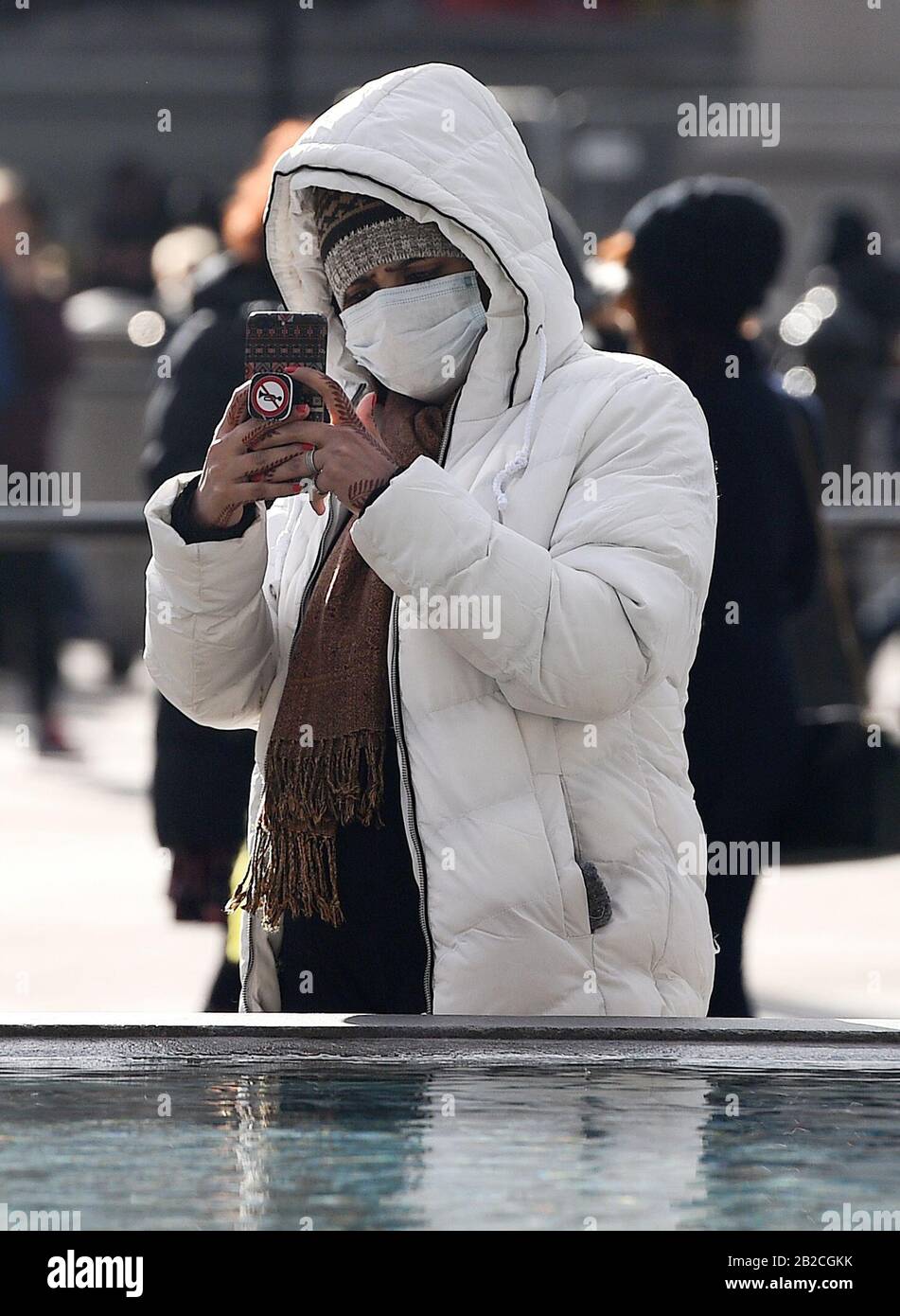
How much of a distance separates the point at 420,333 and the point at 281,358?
327 mm

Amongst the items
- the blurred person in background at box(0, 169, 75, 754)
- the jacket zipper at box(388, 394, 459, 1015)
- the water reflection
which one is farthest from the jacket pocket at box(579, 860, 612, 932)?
the blurred person in background at box(0, 169, 75, 754)

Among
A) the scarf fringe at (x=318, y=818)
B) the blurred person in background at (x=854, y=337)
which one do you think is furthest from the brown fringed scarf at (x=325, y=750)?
the blurred person in background at (x=854, y=337)

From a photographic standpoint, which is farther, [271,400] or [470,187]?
[470,187]

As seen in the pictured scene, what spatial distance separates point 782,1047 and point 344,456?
0.92 metres

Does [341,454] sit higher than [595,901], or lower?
higher

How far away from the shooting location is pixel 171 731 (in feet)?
16.4

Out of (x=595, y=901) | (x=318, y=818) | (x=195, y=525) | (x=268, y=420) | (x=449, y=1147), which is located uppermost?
(x=268, y=420)

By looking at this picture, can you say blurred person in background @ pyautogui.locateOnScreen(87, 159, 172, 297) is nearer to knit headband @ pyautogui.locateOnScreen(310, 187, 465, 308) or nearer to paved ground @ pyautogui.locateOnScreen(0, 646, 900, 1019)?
paved ground @ pyautogui.locateOnScreen(0, 646, 900, 1019)

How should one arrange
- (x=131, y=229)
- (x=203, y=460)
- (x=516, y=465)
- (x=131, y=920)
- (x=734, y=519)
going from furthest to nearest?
1. (x=131, y=229)
2. (x=131, y=920)
3. (x=203, y=460)
4. (x=734, y=519)
5. (x=516, y=465)

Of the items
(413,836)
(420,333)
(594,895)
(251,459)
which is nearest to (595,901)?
(594,895)

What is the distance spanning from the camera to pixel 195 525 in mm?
2969

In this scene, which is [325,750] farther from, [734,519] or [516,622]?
[734,519]
